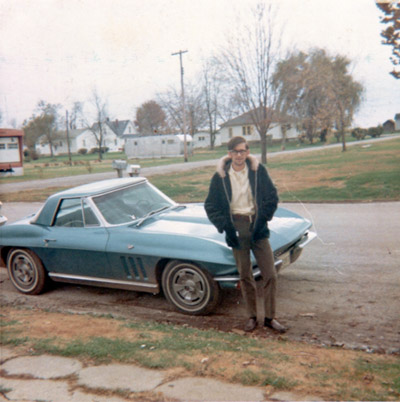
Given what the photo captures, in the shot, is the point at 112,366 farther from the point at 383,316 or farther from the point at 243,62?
the point at 243,62

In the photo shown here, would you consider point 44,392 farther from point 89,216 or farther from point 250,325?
point 89,216

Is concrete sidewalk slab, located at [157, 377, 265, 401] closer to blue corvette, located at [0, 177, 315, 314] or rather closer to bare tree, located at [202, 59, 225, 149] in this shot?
blue corvette, located at [0, 177, 315, 314]

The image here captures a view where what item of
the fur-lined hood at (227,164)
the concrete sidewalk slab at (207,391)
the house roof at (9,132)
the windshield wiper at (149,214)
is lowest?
the concrete sidewalk slab at (207,391)

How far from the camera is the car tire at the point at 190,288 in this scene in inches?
175

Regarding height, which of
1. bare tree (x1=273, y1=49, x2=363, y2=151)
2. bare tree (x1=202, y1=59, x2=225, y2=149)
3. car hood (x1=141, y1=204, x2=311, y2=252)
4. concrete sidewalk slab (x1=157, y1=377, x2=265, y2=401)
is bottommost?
concrete sidewalk slab (x1=157, y1=377, x2=265, y2=401)

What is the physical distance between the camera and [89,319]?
15.0ft

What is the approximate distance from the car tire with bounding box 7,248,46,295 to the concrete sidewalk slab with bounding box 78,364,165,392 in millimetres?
2595

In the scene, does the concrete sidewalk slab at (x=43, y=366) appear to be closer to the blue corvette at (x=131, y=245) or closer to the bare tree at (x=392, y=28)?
the blue corvette at (x=131, y=245)

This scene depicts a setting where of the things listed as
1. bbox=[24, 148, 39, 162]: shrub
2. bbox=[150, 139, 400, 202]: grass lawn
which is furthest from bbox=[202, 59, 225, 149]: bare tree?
bbox=[24, 148, 39, 162]: shrub

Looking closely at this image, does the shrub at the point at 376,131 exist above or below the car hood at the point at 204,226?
above

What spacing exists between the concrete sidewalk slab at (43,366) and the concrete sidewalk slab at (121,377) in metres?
0.15

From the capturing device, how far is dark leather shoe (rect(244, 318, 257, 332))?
4.13 m

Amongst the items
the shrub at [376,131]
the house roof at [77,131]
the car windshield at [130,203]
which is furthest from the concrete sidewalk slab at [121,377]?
the shrub at [376,131]

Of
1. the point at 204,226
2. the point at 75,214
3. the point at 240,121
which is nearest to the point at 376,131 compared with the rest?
the point at 240,121
